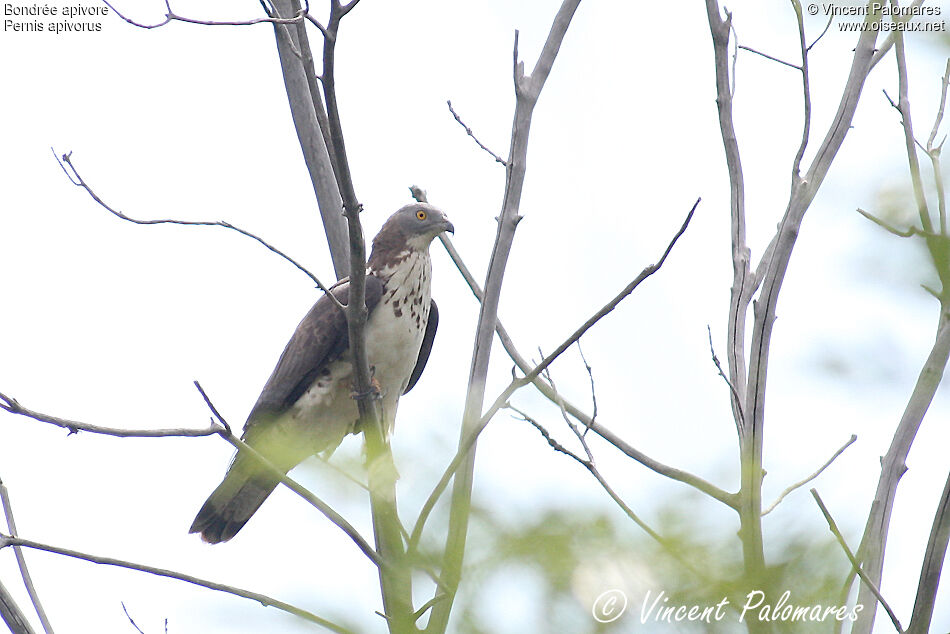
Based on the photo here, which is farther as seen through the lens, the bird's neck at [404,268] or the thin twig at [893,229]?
the bird's neck at [404,268]

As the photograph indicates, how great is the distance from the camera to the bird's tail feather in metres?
4.94

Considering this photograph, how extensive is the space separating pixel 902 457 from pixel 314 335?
2773 millimetres

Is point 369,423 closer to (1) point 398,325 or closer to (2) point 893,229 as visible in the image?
(1) point 398,325

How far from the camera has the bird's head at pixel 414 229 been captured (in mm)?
5023

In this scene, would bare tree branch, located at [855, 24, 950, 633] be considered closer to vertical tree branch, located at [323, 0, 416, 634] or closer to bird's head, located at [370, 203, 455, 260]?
vertical tree branch, located at [323, 0, 416, 634]

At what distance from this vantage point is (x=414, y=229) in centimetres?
506

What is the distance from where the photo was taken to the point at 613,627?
90 centimetres

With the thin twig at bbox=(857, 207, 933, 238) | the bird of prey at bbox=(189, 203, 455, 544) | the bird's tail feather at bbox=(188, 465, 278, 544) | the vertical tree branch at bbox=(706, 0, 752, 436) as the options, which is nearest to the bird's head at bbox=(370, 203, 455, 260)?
the bird of prey at bbox=(189, 203, 455, 544)

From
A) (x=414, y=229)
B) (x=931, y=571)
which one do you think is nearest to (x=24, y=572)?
(x=414, y=229)

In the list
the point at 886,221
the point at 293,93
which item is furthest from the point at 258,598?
the point at 293,93

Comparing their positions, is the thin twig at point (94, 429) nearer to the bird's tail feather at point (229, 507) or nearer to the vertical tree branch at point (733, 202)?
the vertical tree branch at point (733, 202)

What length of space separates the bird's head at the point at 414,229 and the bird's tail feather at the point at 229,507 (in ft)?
4.40

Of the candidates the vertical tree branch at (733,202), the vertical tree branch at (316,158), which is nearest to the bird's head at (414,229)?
the vertical tree branch at (316,158)

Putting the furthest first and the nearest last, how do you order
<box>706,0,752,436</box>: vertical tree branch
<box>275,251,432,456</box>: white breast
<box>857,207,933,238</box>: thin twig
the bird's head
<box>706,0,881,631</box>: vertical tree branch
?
1. the bird's head
2. <box>275,251,432,456</box>: white breast
3. <box>706,0,752,436</box>: vertical tree branch
4. <box>706,0,881,631</box>: vertical tree branch
5. <box>857,207,933,238</box>: thin twig
